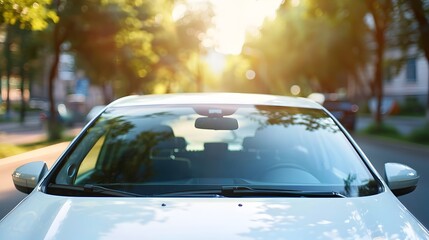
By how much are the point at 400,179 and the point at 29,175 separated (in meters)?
2.07

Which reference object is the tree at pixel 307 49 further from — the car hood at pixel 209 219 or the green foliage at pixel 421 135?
the car hood at pixel 209 219

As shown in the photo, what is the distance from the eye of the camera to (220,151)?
14.4 ft

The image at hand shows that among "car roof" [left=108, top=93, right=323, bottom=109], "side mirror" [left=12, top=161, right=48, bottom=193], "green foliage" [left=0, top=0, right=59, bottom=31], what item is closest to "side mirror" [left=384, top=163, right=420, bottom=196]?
"car roof" [left=108, top=93, right=323, bottom=109]

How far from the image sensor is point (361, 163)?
3.83m

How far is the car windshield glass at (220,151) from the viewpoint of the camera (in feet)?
12.7

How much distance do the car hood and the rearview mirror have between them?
865 mm

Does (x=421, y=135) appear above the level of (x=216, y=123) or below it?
below

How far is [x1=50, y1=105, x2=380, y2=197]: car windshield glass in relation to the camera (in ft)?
12.7

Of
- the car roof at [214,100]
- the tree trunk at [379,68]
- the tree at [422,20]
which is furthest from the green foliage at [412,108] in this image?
the car roof at [214,100]

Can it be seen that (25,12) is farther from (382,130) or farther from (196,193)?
(382,130)

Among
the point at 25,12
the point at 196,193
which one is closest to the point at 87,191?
the point at 196,193

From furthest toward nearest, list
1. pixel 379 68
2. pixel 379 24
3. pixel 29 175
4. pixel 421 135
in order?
pixel 379 68 → pixel 379 24 → pixel 421 135 → pixel 29 175

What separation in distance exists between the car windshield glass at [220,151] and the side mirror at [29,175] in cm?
17

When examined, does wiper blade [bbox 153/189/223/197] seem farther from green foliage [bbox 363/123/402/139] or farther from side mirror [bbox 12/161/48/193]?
green foliage [bbox 363/123/402/139]
